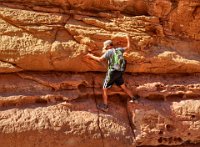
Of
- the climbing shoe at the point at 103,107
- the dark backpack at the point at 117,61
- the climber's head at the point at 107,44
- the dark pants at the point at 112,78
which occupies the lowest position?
the climbing shoe at the point at 103,107

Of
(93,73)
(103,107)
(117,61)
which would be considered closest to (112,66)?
(117,61)

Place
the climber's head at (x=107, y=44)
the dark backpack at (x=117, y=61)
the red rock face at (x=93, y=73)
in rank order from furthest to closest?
the climber's head at (x=107, y=44) < the dark backpack at (x=117, y=61) < the red rock face at (x=93, y=73)

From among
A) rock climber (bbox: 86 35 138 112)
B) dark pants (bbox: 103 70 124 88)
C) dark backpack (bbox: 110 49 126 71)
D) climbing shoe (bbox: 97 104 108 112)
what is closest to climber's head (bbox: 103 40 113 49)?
rock climber (bbox: 86 35 138 112)

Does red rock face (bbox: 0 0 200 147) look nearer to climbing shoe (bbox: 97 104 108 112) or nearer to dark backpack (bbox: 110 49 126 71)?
climbing shoe (bbox: 97 104 108 112)

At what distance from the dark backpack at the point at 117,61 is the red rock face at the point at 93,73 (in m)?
0.43

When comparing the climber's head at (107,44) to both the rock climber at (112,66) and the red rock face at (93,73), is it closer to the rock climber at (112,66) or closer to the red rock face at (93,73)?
the rock climber at (112,66)

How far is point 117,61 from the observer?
23.1 ft

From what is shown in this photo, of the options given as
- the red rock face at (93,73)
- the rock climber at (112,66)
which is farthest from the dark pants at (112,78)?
the red rock face at (93,73)

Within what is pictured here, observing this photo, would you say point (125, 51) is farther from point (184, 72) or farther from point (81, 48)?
point (184, 72)

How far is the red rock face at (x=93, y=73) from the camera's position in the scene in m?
6.81

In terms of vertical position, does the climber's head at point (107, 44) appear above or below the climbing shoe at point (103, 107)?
above

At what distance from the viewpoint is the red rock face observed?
6809 mm

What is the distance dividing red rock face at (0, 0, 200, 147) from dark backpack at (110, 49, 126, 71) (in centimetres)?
43

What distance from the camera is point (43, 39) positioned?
724 centimetres
